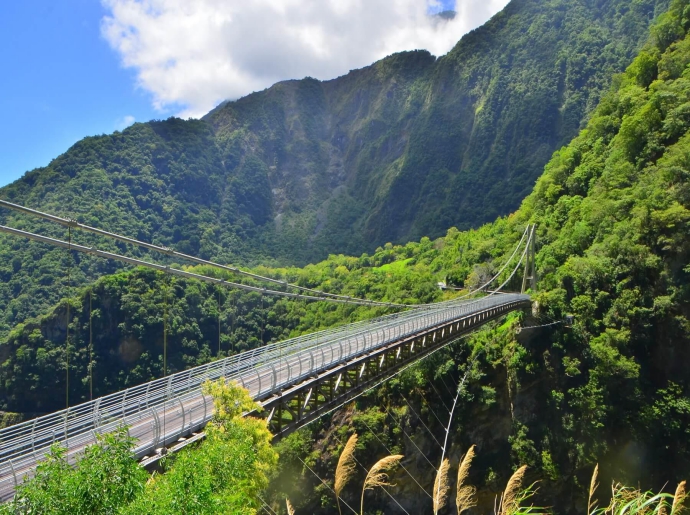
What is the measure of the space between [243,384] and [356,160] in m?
162

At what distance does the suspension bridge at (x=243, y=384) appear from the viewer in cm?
970

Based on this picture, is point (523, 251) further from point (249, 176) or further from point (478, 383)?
point (249, 176)

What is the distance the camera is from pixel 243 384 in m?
14.0

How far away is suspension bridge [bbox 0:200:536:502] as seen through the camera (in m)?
9.70

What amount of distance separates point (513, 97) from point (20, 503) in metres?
129

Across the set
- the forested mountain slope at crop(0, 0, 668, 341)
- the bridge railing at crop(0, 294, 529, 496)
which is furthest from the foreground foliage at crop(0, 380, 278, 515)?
the forested mountain slope at crop(0, 0, 668, 341)

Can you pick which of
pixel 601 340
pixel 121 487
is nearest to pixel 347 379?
pixel 121 487

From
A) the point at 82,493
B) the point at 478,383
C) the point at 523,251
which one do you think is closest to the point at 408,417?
the point at 478,383

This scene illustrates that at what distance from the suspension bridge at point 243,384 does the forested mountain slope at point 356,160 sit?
5096cm

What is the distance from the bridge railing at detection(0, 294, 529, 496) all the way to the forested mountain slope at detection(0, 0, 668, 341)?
169 feet

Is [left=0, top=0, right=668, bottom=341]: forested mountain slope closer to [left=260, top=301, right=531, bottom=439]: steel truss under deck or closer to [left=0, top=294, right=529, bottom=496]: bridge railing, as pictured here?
[left=260, top=301, right=531, bottom=439]: steel truss under deck

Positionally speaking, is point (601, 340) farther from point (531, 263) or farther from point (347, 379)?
point (347, 379)

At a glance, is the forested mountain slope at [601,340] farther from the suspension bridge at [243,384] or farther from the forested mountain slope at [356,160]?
the forested mountain slope at [356,160]

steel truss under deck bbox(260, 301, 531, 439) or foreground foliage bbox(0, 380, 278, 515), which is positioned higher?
foreground foliage bbox(0, 380, 278, 515)
